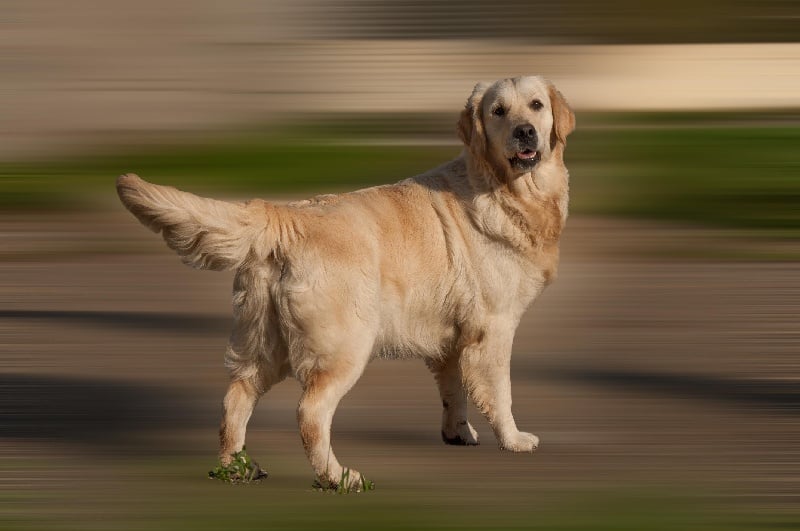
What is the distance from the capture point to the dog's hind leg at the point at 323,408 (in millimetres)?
6055

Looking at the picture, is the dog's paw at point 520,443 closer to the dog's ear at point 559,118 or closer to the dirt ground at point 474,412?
the dirt ground at point 474,412

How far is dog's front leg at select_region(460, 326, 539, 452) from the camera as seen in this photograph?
685 centimetres

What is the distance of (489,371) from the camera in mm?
6844

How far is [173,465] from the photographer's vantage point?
690 centimetres

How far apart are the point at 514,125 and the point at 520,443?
5.28 ft

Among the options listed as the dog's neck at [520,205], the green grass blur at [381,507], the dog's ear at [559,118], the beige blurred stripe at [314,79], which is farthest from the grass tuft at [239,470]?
the beige blurred stripe at [314,79]

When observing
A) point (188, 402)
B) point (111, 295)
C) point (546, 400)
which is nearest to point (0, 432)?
point (188, 402)

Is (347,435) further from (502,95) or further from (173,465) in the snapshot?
(502,95)

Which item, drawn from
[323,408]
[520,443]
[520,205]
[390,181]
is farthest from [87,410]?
[390,181]

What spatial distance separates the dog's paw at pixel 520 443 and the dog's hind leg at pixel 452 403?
0.98ft

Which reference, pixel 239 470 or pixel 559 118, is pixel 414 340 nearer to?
pixel 239 470

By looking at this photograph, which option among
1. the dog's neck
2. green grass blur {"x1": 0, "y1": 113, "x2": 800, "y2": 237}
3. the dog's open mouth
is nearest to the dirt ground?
the dog's neck

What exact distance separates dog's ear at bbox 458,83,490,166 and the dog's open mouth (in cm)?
19

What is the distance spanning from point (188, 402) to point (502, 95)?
9.20 ft
